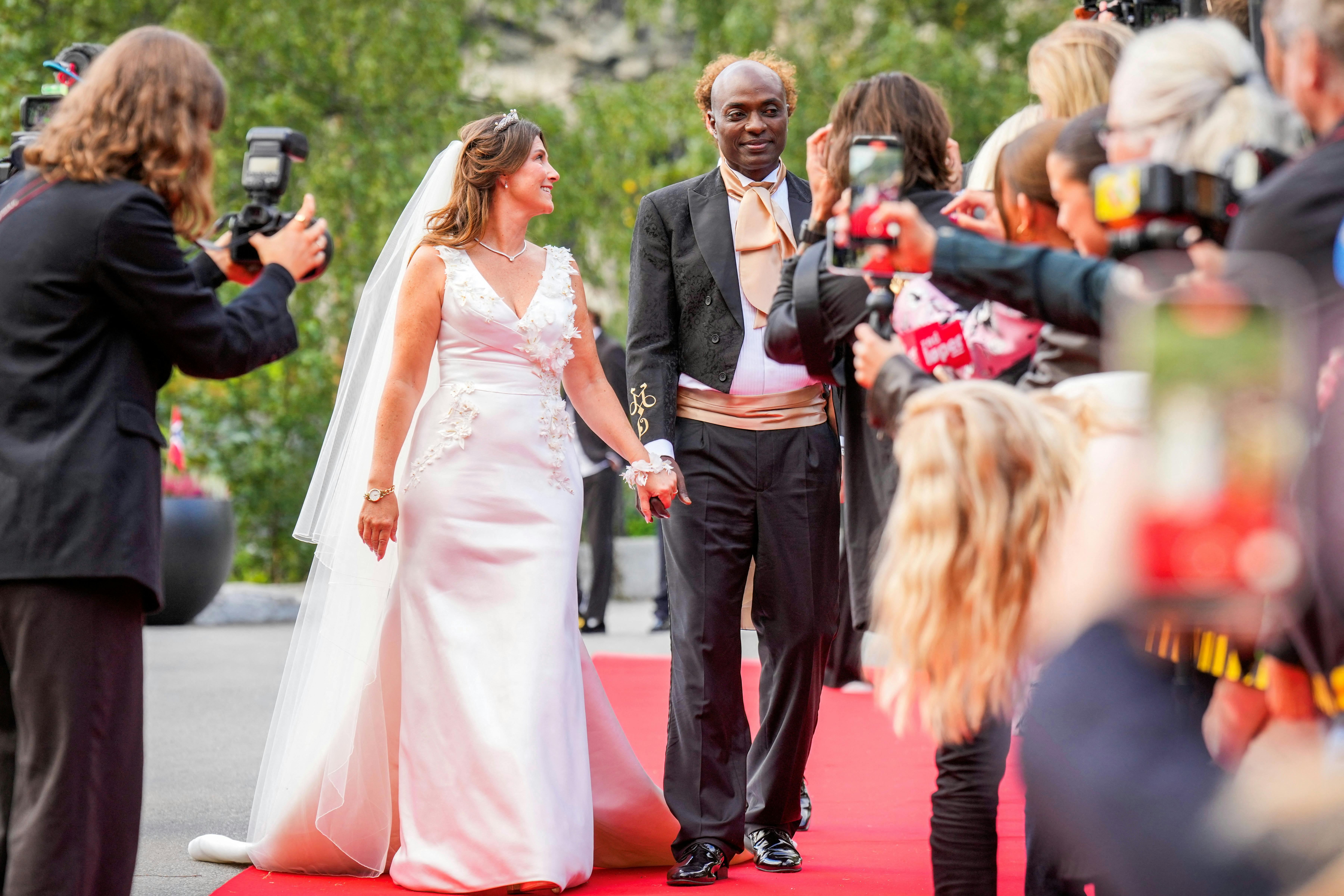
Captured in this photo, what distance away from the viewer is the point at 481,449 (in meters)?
3.96

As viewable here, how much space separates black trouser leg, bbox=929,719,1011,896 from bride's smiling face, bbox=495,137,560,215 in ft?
6.34

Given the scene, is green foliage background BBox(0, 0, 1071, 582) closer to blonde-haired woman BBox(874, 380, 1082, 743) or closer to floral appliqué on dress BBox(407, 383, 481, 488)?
floral appliqué on dress BBox(407, 383, 481, 488)

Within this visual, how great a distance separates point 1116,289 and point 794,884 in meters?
2.06

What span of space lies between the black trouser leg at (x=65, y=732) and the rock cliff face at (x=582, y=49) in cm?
2392

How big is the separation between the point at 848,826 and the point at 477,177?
7.30ft

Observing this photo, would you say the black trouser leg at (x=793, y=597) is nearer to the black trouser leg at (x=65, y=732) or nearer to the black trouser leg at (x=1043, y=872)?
the black trouser leg at (x=1043, y=872)

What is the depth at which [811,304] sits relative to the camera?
3.12 metres

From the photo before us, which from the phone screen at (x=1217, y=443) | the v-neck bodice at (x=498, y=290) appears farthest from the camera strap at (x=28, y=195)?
the phone screen at (x=1217, y=443)

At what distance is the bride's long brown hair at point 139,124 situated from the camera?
104 inches

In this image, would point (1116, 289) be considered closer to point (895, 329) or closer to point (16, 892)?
point (895, 329)

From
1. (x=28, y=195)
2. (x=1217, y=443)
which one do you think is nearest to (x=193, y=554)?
(x=28, y=195)

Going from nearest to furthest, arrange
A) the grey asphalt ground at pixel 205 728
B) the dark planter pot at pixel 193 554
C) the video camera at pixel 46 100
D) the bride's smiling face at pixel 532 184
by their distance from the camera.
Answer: the video camera at pixel 46 100, the bride's smiling face at pixel 532 184, the grey asphalt ground at pixel 205 728, the dark planter pot at pixel 193 554

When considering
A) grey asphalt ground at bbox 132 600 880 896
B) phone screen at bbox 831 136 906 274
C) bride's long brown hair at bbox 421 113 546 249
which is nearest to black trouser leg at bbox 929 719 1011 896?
grey asphalt ground at bbox 132 600 880 896

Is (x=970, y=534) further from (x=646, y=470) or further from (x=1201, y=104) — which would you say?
(x=646, y=470)
